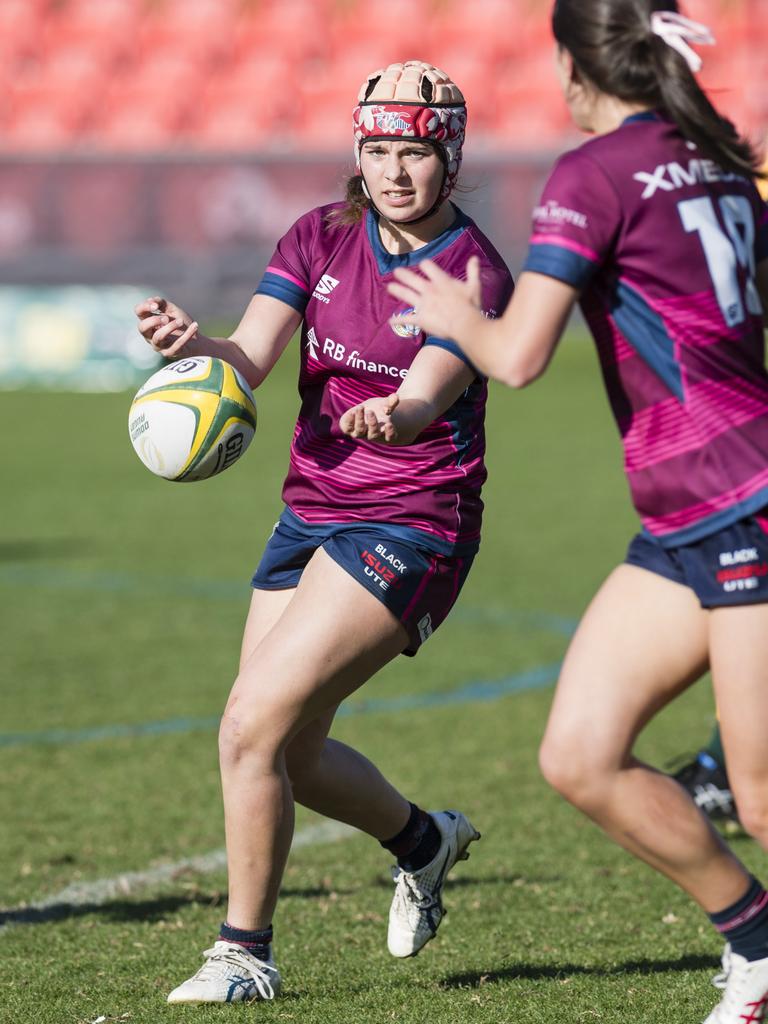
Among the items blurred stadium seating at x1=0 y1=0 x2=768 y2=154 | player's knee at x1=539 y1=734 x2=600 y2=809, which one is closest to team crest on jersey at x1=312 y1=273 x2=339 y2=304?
player's knee at x1=539 y1=734 x2=600 y2=809

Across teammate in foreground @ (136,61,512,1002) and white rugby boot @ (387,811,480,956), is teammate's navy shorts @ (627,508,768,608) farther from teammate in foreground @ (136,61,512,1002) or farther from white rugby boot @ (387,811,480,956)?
white rugby boot @ (387,811,480,956)

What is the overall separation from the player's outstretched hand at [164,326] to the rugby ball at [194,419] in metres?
0.08

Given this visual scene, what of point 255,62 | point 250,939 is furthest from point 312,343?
point 255,62

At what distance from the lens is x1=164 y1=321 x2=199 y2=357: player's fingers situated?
170 inches

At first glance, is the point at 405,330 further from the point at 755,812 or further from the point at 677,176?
the point at 755,812

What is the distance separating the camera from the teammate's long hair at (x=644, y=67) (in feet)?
11.0

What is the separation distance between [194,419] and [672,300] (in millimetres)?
1504

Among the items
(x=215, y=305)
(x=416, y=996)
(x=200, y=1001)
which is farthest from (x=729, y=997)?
(x=215, y=305)

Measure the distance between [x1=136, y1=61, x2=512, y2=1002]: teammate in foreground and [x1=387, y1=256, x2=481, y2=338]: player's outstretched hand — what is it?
43 cm

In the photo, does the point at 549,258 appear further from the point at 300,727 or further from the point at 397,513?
the point at 300,727

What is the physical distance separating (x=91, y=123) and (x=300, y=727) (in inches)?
982

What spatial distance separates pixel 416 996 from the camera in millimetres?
4223

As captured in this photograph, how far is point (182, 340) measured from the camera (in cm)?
431

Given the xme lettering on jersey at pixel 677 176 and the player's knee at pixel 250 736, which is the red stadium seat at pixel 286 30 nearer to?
the player's knee at pixel 250 736
